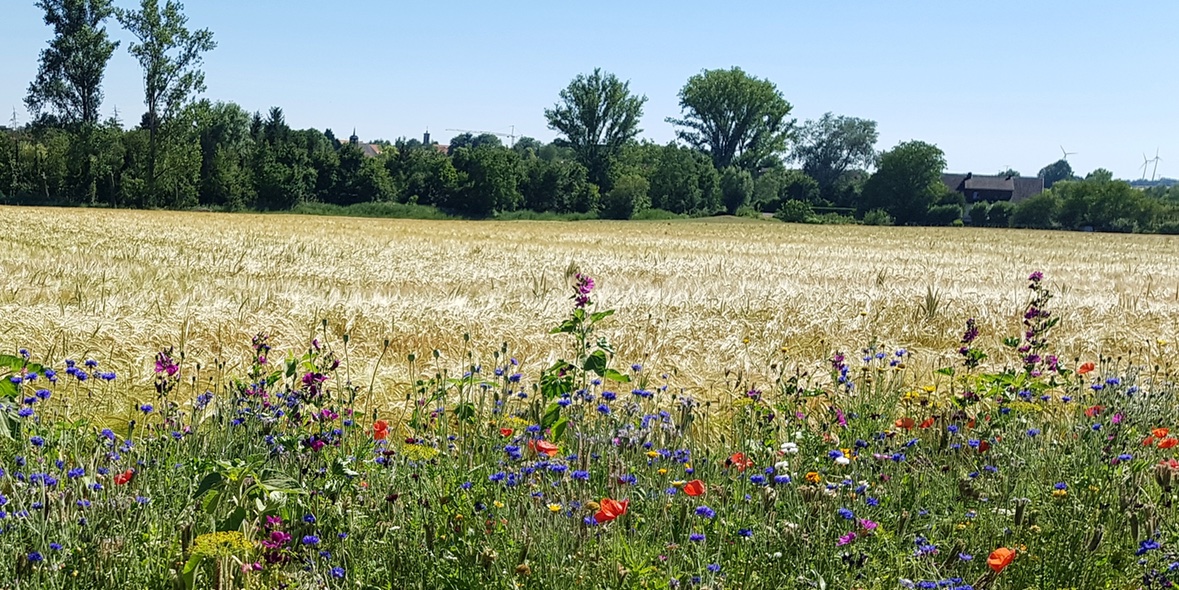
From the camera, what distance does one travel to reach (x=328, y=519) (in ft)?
11.0

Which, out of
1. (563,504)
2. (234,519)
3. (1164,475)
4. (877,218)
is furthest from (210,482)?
(877,218)

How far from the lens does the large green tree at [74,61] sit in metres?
51.8

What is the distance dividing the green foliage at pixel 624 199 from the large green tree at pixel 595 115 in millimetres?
15580

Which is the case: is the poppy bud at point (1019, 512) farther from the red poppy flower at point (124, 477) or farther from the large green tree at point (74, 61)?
the large green tree at point (74, 61)

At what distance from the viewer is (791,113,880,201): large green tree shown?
125688mm

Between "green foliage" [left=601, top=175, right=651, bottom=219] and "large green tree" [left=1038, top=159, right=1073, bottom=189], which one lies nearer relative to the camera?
"green foliage" [left=601, top=175, right=651, bottom=219]

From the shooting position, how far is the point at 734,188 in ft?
262

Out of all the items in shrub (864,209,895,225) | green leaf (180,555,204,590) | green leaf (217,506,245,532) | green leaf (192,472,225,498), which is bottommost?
green leaf (180,555,204,590)

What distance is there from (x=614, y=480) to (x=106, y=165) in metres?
58.9

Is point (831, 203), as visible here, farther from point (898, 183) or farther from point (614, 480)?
point (614, 480)

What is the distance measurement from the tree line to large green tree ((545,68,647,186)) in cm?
14

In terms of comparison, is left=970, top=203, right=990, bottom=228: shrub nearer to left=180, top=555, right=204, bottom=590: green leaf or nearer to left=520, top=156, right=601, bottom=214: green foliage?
left=520, top=156, right=601, bottom=214: green foliage

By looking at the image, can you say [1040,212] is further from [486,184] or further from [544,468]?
[544,468]

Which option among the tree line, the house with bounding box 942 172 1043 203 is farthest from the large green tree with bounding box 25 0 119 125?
the house with bounding box 942 172 1043 203
